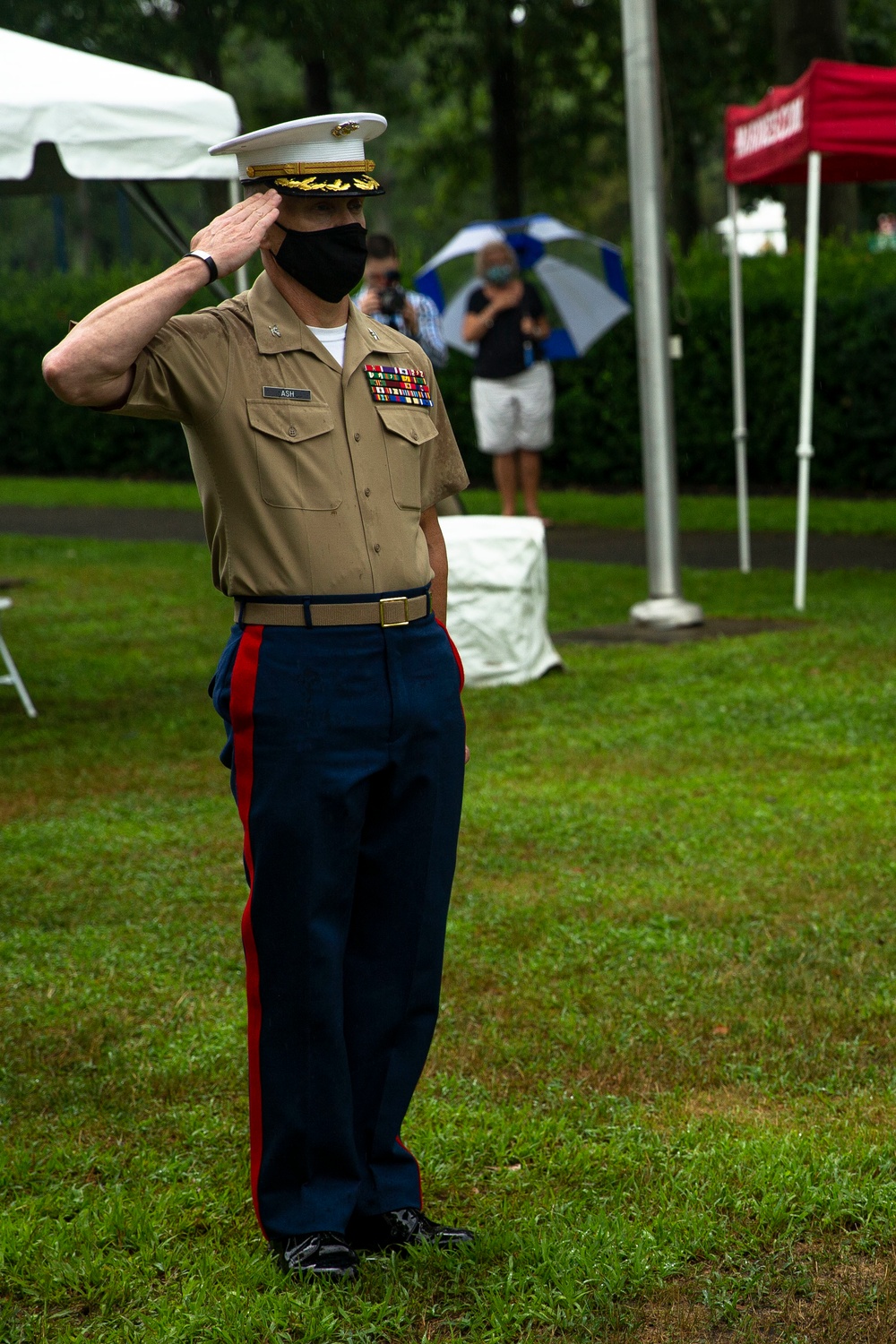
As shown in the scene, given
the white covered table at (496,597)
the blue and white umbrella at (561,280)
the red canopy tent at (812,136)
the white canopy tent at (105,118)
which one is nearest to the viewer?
the white canopy tent at (105,118)

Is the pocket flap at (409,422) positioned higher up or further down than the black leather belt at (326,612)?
higher up

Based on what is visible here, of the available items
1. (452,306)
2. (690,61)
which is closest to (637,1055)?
(452,306)

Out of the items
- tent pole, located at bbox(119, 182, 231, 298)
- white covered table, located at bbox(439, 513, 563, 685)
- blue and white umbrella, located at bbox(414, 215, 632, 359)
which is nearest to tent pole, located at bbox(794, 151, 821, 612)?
white covered table, located at bbox(439, 513, 563, 685)

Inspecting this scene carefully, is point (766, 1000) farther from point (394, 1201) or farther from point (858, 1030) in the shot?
point (394, 1201)

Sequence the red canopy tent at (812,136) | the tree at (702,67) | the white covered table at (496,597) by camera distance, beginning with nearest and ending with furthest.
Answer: the white covered table at (496,597)
the red canopy tent at (812,136)
the tree at (702,67)

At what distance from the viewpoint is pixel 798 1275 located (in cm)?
316

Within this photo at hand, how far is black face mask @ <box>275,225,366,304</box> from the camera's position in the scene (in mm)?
3006

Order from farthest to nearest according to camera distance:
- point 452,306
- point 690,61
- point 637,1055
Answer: point 690,61 < point 452,306 < point 637,1055

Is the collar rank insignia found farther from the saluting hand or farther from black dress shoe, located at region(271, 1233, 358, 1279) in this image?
black dress shoe, located at region(271, 1233, 358, 1279)

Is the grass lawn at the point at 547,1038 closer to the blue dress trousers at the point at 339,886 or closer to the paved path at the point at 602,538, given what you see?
the blue dress trousers at the point at 339,886

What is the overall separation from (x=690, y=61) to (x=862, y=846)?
82.9ft

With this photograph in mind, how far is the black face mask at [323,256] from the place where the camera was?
9.86 ft

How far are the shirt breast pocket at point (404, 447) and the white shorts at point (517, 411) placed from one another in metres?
10.4

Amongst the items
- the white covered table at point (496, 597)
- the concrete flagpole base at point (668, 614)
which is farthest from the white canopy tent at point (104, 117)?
the concrete flagpole base at point (668, 614)
